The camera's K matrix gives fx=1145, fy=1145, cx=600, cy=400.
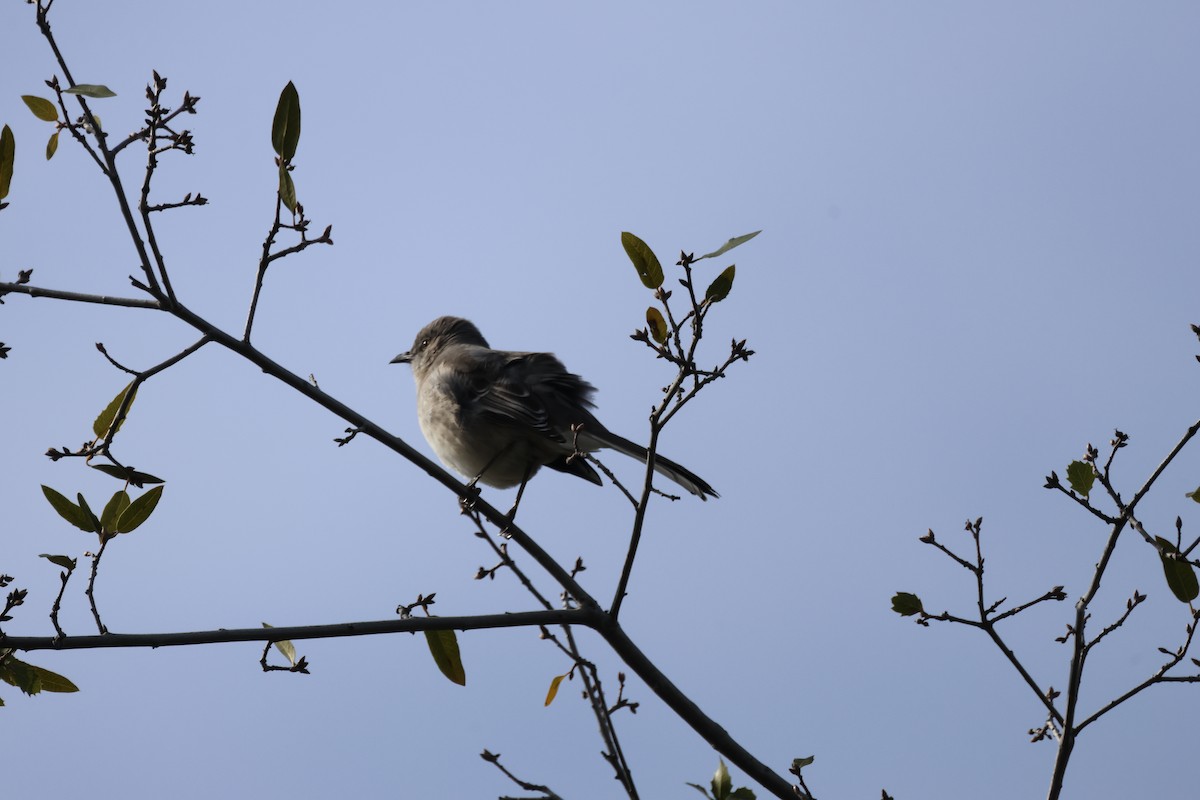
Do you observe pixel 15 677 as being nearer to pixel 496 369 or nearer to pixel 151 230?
pixel 151 230

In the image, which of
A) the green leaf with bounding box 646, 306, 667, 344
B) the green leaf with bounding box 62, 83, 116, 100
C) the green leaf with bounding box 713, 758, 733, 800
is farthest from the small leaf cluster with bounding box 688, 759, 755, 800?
the green leaf with bounding box 62, 83, 116, 100

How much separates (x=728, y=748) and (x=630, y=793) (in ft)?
1.12

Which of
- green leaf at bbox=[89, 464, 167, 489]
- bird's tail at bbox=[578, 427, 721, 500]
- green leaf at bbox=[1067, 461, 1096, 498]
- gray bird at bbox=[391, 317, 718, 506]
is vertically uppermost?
gray bird at bbox=[391, 317, 718, 506]

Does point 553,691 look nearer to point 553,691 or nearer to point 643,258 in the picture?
point 553,691

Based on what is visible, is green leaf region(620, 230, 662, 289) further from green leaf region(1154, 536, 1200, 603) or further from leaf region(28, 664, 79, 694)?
leaf region(28, 664, 79, 694)

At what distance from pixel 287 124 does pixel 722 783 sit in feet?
8.16

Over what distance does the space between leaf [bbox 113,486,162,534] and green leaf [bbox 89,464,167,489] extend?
0.03 m

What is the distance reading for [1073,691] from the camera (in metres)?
3.65

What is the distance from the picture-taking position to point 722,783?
3.46 m

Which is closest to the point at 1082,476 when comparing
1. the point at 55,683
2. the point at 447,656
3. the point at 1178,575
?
the point at 1178,575

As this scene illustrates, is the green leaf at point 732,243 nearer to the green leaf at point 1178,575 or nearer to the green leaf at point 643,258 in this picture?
the green leaf at point 643,258

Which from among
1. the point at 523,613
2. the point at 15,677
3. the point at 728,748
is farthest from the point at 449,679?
the point at 15,677

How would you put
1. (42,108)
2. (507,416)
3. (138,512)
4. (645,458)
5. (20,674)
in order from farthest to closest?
(507,416), (645,458), (42,108), (138,512), (20,674)

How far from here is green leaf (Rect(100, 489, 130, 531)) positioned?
3.53m
